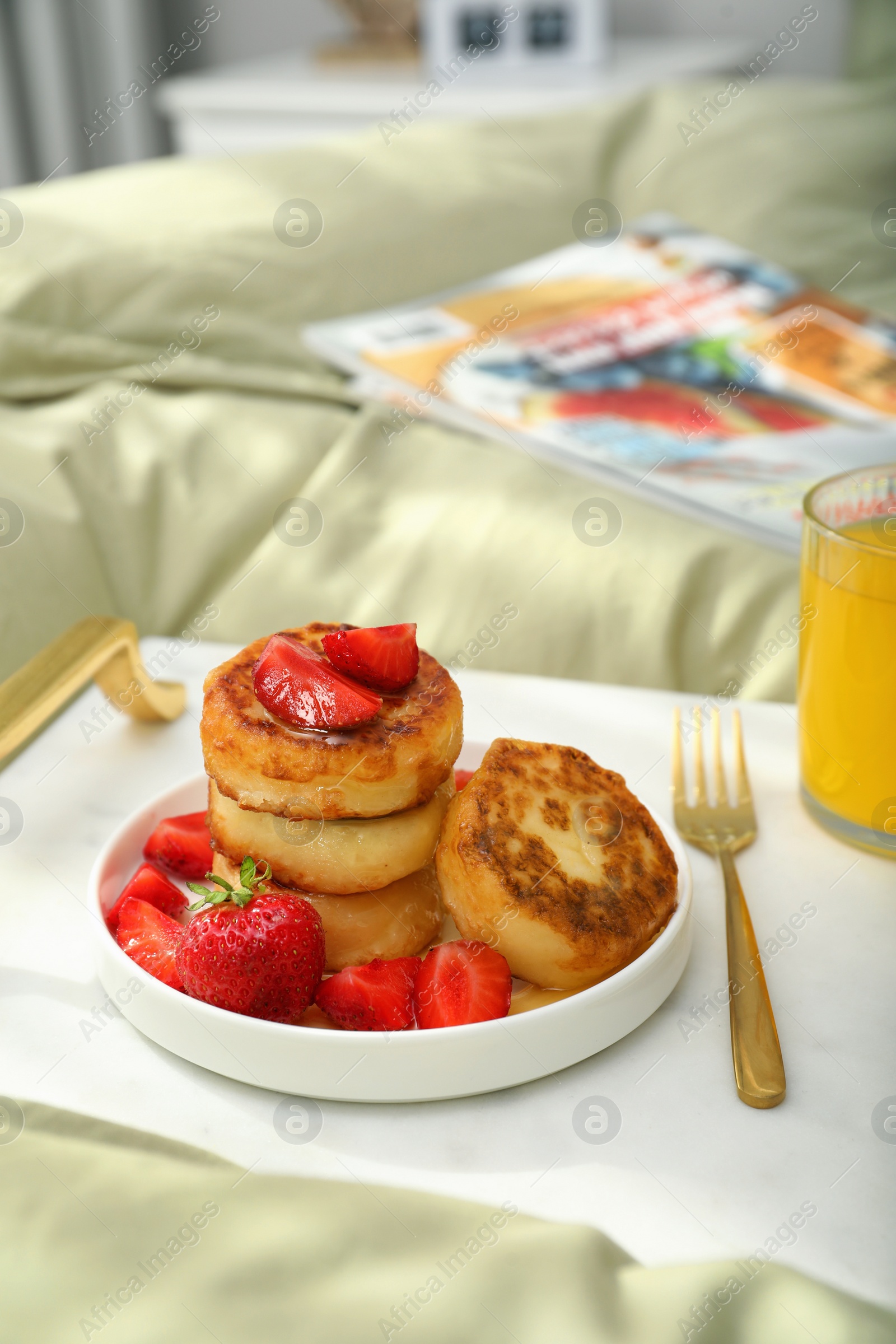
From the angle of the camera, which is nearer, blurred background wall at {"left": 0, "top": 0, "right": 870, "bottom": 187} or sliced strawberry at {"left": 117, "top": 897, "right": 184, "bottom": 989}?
sliced strawberry at {"left": 117, "top": 897, "right": 184, "bottom": 989}

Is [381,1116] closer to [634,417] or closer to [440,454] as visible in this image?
[440,454]

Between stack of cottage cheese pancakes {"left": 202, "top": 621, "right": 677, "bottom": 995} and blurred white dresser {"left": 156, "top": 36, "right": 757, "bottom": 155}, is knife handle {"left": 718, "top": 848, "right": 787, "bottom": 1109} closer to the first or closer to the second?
stack of cottage cheese pancakes {"left": 202, "top": 621, "right": 677, "bottom": 995}

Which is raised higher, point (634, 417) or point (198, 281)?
point (198, 281)

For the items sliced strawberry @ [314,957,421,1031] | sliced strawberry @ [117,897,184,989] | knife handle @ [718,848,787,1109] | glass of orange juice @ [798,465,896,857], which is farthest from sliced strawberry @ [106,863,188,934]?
glass of orange juice @ [798,465,896,857]

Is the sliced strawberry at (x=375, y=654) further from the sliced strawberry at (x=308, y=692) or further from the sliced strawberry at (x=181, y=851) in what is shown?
the sliced strawberry at (x=181, y=851)

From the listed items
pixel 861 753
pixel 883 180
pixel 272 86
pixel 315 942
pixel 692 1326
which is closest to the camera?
pixel 692 1326

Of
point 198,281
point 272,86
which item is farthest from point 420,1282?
point 272,86

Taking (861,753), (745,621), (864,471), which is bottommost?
(745,621)
